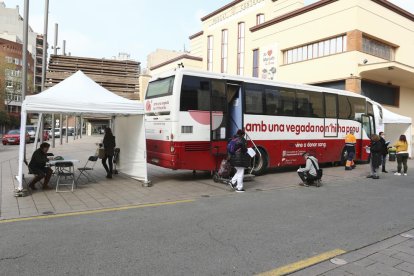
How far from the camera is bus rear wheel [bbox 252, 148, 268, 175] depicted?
12.1 m

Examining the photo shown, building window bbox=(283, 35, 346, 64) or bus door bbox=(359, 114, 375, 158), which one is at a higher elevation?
building window bbox=(283, 35, 346, 64)

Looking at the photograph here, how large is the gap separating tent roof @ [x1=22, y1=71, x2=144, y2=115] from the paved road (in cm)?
306

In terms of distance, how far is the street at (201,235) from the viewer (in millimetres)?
4219

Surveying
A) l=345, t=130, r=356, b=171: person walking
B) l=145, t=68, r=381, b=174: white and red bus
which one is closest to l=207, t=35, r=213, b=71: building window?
l=145, t=68, r=381, b=174: white and red bus

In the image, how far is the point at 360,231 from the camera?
584 centimetres

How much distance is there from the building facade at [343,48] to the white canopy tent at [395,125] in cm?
313

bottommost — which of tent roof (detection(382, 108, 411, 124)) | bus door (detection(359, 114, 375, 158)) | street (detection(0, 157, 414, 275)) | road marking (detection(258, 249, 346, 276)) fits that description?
road marking (detection(258, 249, 346, 276))

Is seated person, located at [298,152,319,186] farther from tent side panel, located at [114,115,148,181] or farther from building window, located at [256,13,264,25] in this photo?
building window, located at [256,13,264,25]

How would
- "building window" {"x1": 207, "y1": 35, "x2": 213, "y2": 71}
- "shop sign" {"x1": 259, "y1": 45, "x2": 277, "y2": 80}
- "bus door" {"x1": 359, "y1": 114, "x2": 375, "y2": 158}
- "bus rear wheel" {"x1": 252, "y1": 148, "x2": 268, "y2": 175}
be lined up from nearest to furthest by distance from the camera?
"bus rear wheel" {"x1": 252, "y1": 148, "x2": 268, "y2": 175} < "bus door" {"x1": 359, "y1": 114, "x2": 375, "y2": 158} < "shop sign" {"x1": 259, "y1": 45, "x2": 277, "y2": 80} < "building window" {"x1": 207, "y1": 35, "x2": 213, "y2": 71}

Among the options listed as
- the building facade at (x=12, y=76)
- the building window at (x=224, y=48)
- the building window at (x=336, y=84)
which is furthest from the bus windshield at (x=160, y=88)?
the building facade at (x=12, y=76)

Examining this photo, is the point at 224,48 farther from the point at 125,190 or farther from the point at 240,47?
the point at 125,190

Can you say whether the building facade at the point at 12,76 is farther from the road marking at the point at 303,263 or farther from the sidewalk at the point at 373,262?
the sidewalk at the point at 373,262

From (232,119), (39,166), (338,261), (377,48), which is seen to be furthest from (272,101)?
(377,48)

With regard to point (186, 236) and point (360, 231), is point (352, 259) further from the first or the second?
point (186, 236)
